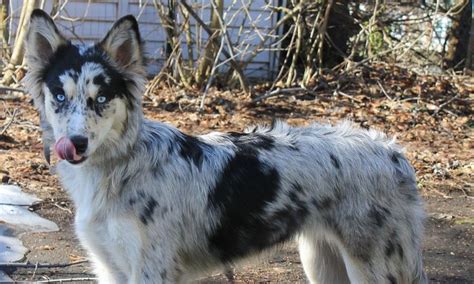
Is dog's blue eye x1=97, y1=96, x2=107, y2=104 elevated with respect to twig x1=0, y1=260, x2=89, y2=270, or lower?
elevated

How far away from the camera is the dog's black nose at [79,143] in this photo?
3.98 metres

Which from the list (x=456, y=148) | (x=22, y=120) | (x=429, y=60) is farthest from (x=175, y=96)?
(x=429, y=60)

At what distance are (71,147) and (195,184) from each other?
2.64 feet

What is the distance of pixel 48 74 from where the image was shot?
4.30 metres

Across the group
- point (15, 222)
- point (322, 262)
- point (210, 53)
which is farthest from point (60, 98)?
point (210, 53)

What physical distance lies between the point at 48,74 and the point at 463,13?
45.1 feet

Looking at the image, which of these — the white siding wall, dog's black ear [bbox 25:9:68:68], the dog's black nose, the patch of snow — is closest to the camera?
the dog's black nose

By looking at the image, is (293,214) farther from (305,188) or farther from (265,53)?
(265,53)

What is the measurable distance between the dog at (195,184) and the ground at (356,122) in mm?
563

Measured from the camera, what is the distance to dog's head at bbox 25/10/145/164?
4051 millimetres

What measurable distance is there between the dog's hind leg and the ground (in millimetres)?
262

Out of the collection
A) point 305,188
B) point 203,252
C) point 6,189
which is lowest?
point 6,189

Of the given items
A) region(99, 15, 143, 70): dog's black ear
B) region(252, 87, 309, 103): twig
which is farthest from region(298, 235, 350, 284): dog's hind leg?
region(252, 87, 309, 103): twig

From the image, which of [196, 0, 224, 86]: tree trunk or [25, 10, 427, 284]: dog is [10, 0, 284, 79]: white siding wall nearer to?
[196, 0, 224, 86]: tree trunk
